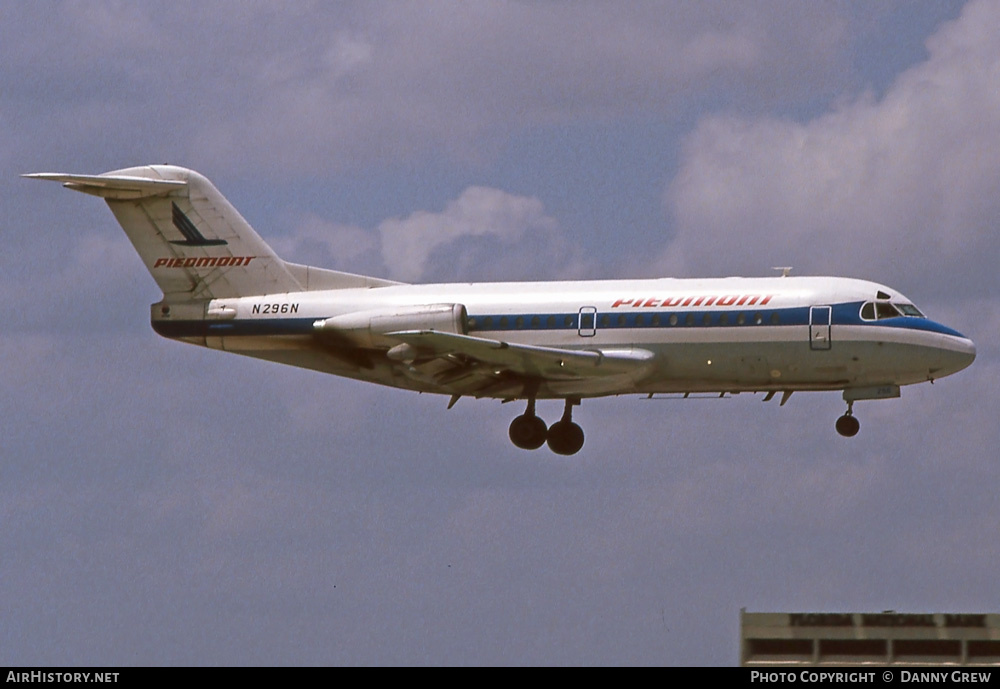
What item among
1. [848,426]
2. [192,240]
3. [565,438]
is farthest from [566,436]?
[192,240]

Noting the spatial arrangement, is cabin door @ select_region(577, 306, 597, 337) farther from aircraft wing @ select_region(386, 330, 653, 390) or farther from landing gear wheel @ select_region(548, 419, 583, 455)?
landing gear wheel @ select_region(548, 419, 583, 455)

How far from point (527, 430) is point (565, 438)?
1.27 metres

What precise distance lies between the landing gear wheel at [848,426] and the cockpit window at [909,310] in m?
3.10

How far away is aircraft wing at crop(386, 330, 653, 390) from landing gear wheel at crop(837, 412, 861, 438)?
218 inches

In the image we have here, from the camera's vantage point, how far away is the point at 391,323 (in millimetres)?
55750

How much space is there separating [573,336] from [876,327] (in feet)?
25.7

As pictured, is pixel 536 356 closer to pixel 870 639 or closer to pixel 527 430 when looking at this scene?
pixel 527 430

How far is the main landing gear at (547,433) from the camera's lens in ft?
193

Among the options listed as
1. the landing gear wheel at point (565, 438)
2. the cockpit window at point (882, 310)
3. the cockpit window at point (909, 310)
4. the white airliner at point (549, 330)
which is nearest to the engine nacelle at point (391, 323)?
the white airliner at point (549, 330)

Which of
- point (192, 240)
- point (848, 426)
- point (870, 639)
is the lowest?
point (870, 639)

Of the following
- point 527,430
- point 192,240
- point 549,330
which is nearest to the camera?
point 549,330

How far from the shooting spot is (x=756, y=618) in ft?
176
